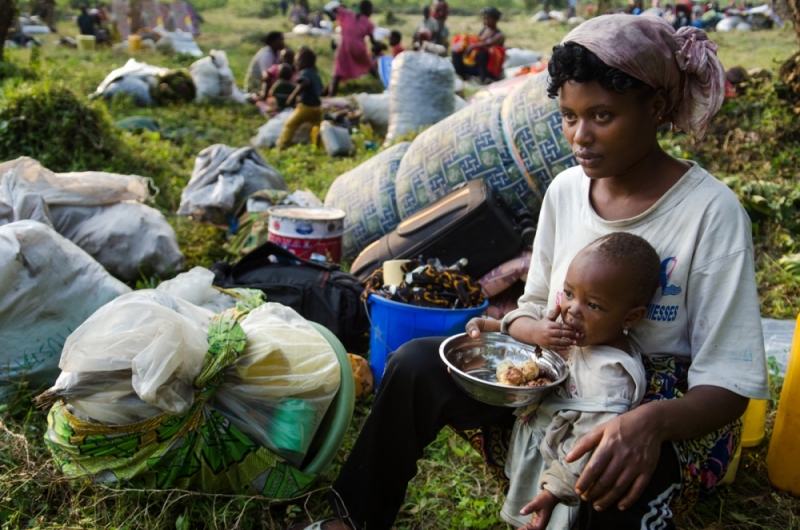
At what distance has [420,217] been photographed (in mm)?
3557

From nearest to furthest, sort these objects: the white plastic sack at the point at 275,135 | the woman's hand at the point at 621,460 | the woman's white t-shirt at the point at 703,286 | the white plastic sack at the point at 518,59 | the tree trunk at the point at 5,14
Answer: the woman's hand at the point at 621,460
the woman's white t-shirt at the point at 703,286
the white plastic sack at the point at 275,135
the tree trunk at the point at 5,14
the white plastic sack at the point at 518,59

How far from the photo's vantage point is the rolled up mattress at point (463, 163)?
11.5 feet

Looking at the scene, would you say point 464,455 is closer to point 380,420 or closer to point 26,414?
point 380,420

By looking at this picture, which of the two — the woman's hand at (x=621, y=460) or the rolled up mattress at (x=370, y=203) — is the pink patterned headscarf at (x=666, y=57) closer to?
the woman's hand at (x=621, y=460)

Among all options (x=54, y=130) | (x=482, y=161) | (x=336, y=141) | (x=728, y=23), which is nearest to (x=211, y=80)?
(x=336, y=141)

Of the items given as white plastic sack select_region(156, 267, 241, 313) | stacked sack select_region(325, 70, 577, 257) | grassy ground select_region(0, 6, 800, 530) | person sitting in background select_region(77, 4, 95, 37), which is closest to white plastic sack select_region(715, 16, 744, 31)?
grassy ground select_region(0, 6, 800, 530)

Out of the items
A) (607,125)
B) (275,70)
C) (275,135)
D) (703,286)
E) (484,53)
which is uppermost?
(607,125)

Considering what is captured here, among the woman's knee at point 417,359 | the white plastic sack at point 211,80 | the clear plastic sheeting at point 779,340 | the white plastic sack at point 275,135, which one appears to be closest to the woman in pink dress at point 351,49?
the white plastic sack at point 211,80

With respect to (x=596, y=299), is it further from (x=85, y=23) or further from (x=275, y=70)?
(x=85, y=23)

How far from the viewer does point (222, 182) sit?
14.9 feet

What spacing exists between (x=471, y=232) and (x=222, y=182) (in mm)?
2079

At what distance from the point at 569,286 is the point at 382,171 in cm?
279

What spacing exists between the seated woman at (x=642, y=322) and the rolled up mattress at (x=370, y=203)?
232 cm

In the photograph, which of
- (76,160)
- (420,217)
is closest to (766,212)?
(420,217)
